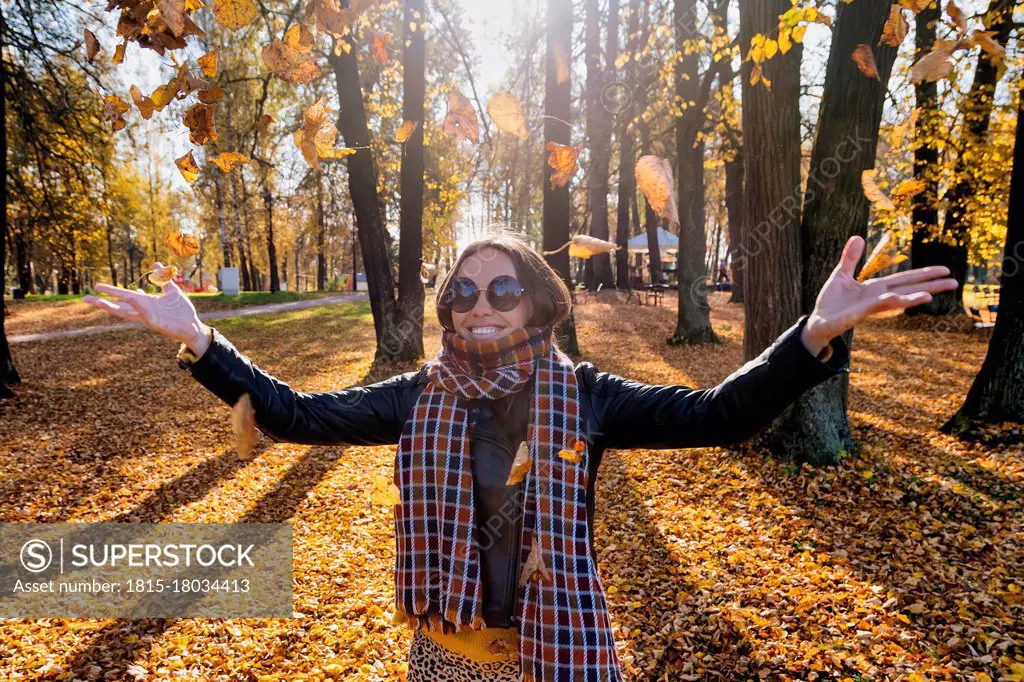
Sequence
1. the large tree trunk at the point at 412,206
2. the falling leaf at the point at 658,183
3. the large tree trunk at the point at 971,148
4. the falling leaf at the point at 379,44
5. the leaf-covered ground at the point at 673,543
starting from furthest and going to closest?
the large tree trunk at the point at 971,148 < the large tree trunk at the point at 412,206 < the leaf-covered ground at the point at 673,543 < the falling leaf at the point at 379,44 < the falling leaf at the point at 658,183

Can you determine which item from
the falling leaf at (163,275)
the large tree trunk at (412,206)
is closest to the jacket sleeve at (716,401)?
the falling leaf at (163,275)

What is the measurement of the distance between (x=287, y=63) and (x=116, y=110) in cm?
65

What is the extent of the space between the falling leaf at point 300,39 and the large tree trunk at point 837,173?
16.2ft

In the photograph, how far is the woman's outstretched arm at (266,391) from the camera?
172 cm

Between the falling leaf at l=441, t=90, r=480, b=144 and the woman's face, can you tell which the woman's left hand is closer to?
the woman's face

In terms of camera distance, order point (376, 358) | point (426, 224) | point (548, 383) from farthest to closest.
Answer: point (426, 224) < point (376, 358) < point (548, 383)

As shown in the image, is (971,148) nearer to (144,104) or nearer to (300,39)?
(300,39)

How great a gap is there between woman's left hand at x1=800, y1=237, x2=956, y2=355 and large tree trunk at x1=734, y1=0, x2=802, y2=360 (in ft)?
13.9

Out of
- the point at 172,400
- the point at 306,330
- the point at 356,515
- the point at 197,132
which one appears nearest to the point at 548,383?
the point at 197,132

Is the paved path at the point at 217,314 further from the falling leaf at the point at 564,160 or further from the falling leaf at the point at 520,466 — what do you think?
the falling leaf at the point at 520,466

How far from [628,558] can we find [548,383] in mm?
3308

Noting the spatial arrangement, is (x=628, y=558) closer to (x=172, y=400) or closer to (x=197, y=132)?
(x=197, y=132)

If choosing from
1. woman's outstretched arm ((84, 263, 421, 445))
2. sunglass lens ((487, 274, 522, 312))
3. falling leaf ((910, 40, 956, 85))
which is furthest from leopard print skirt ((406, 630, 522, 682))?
falling leaf ((910, 40, 956, 85))

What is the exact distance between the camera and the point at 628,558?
4.76m
